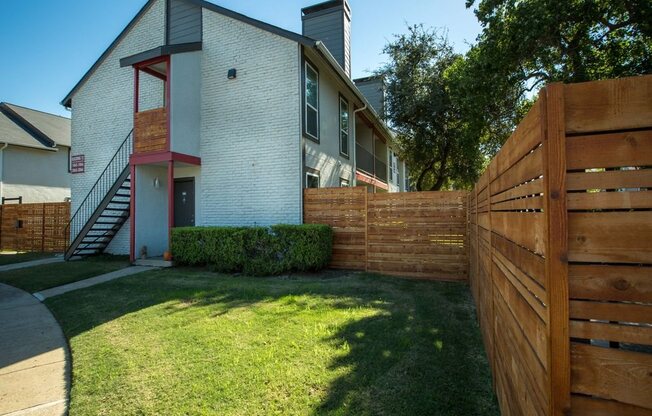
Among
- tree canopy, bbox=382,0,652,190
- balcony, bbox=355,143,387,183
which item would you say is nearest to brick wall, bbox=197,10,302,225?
tree canopy, bbox=382,0,652,190

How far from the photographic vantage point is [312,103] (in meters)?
10.5

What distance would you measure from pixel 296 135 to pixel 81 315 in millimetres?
6263

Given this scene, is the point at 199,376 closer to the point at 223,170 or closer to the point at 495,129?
the point at 223,170

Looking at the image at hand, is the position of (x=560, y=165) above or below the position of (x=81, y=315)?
above

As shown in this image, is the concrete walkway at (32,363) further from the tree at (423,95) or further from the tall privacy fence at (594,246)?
the tree at (423,95)

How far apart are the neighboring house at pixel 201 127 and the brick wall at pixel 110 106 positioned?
0.04 m

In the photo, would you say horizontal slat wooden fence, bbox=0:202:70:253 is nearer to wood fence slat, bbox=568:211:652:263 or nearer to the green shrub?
the green shrub

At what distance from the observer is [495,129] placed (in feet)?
48.3

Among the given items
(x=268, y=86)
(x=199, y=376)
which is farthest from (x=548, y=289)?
(x=268, y=86)

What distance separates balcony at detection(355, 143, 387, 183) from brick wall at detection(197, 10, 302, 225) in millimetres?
6121

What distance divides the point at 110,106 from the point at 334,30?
9051 millimetres

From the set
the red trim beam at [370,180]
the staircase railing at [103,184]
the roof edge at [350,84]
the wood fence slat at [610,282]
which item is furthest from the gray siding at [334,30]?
the wood fence slat at [610,282]

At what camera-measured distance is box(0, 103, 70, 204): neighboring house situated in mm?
17625

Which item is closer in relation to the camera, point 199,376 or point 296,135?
point 199,376
